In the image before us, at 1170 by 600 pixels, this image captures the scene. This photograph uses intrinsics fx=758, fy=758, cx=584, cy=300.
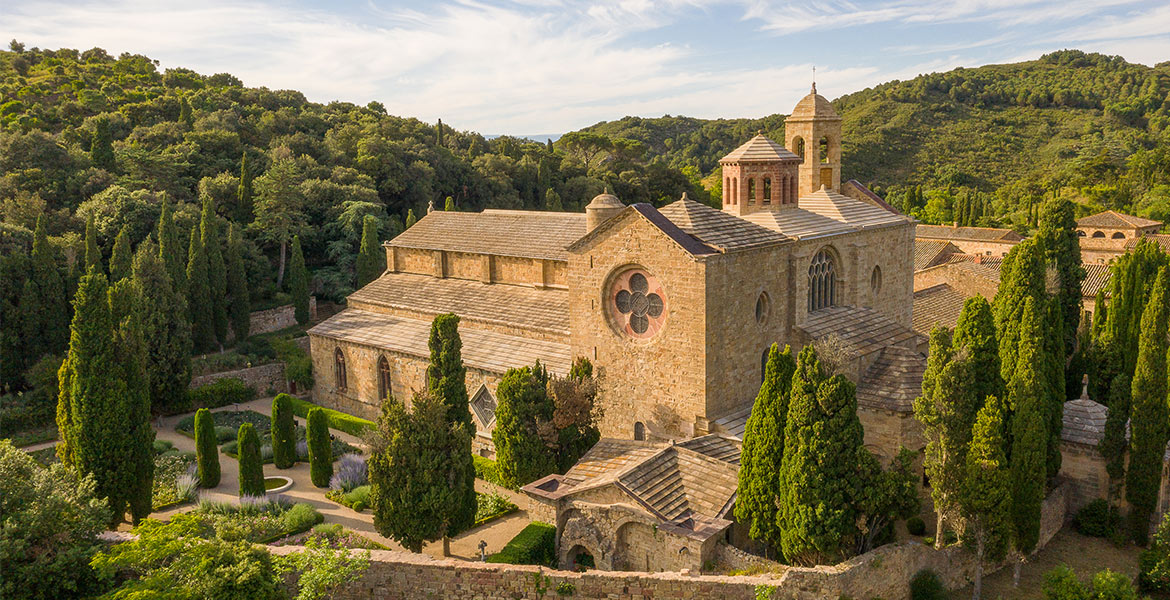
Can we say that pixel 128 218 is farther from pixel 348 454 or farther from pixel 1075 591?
pixel 1075 591

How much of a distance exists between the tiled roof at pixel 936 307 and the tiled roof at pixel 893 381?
923 centimetres

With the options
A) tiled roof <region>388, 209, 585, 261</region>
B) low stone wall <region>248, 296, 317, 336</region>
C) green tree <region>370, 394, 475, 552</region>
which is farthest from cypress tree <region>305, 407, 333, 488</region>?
low stone wall <region>248, 296, 317, 336</region>

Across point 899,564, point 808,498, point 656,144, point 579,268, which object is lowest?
point 899,564

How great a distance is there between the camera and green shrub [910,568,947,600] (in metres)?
15.9

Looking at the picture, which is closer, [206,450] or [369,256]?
[206,450]

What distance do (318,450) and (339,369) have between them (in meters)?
8.86

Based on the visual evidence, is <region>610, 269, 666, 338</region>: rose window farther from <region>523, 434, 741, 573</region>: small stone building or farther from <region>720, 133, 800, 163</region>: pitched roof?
<region>720, 133, 800, 163</region>: pitched roof

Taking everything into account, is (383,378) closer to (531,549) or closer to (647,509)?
(531,549)

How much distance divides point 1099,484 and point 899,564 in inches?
359

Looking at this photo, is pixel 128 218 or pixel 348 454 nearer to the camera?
pixel 348 454

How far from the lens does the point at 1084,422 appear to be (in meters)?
21.5

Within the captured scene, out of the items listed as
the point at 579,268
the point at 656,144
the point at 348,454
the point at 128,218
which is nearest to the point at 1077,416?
the point at 579,268

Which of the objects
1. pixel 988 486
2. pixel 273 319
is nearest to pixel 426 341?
pixel 273 319

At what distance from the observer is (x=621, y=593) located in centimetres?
1466
